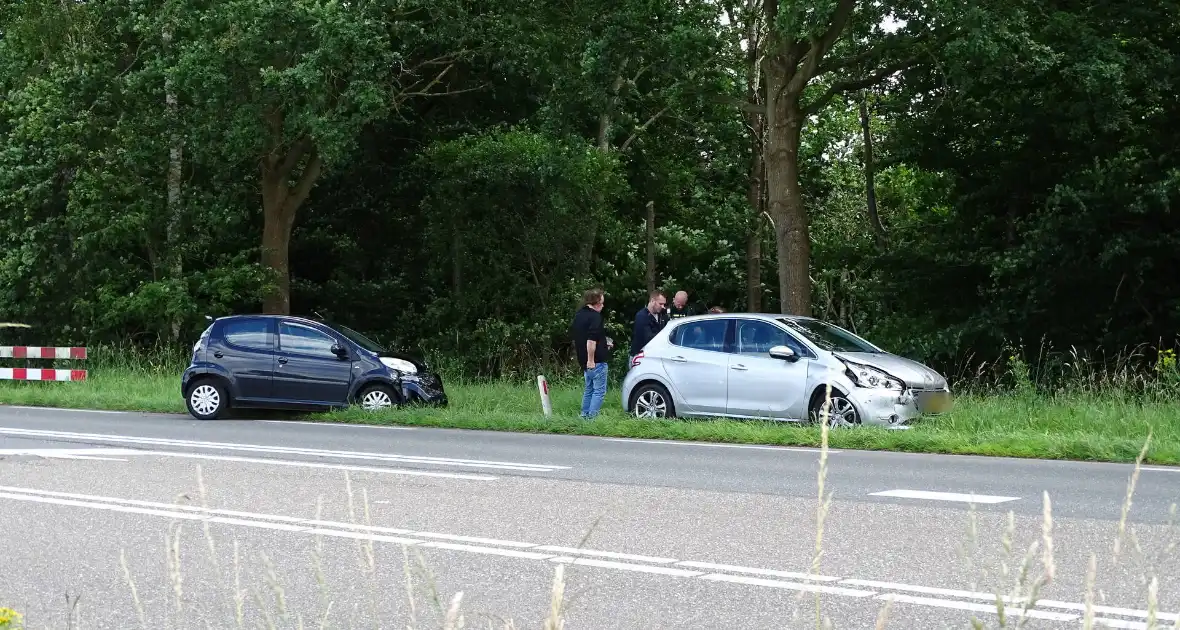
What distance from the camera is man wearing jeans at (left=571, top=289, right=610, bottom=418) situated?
58.5ft

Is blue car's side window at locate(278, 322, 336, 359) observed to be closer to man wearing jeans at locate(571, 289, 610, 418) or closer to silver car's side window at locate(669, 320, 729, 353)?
man wearing jeans at locate(571, 289, 610, 418)

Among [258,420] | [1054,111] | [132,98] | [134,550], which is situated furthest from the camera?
→ [132,98]

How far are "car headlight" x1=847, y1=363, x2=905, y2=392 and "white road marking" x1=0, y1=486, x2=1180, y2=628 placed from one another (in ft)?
27.6

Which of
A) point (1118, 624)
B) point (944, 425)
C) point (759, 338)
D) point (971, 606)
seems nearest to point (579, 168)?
point (759, 338)

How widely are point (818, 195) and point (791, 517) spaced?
3204 centimetres

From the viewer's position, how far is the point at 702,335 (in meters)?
17.3

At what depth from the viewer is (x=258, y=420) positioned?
1952cm

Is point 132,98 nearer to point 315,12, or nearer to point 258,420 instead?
point 315,12

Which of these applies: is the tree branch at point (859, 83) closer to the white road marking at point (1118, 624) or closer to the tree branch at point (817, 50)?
the tree branch at point (817, 50)

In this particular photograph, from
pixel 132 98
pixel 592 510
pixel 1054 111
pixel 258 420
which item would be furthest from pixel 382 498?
pixel 132 98

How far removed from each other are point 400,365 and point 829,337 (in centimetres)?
624

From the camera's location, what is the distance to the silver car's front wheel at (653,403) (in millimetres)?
17484

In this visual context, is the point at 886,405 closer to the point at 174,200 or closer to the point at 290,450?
the point at 290,450

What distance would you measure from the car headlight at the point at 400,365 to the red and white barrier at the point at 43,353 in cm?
916
